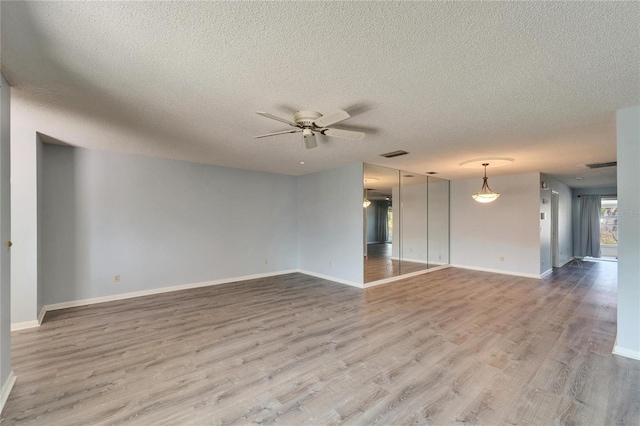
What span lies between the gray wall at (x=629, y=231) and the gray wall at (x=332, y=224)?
345 centimetres

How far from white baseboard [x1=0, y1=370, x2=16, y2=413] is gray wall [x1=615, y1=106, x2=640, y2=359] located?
17.7 ft

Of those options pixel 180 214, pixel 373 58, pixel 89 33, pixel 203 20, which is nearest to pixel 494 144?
pixel 373 58

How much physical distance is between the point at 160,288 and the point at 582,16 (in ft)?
20.3

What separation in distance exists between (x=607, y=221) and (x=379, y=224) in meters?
8.65

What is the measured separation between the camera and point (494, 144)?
4004 mm

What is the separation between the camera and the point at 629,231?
2686 millimetres

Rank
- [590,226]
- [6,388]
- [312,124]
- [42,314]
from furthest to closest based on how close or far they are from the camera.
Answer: [590,226] < [42,314] < [312,124] < [6,388]

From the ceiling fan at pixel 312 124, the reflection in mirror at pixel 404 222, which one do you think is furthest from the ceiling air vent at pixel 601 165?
the ceiling fan at pixel 312 124

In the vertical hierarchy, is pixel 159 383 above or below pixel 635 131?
below

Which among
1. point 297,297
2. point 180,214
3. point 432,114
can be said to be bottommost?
point 297,297

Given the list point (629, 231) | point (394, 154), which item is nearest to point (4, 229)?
point (394, 154)

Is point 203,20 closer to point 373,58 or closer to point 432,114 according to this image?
point 373,58

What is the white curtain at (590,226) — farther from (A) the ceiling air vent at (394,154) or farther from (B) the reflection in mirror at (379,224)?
(A) the ceiling air vent at (394,154)

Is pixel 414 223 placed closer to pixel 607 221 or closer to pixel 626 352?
pixel 626 352
